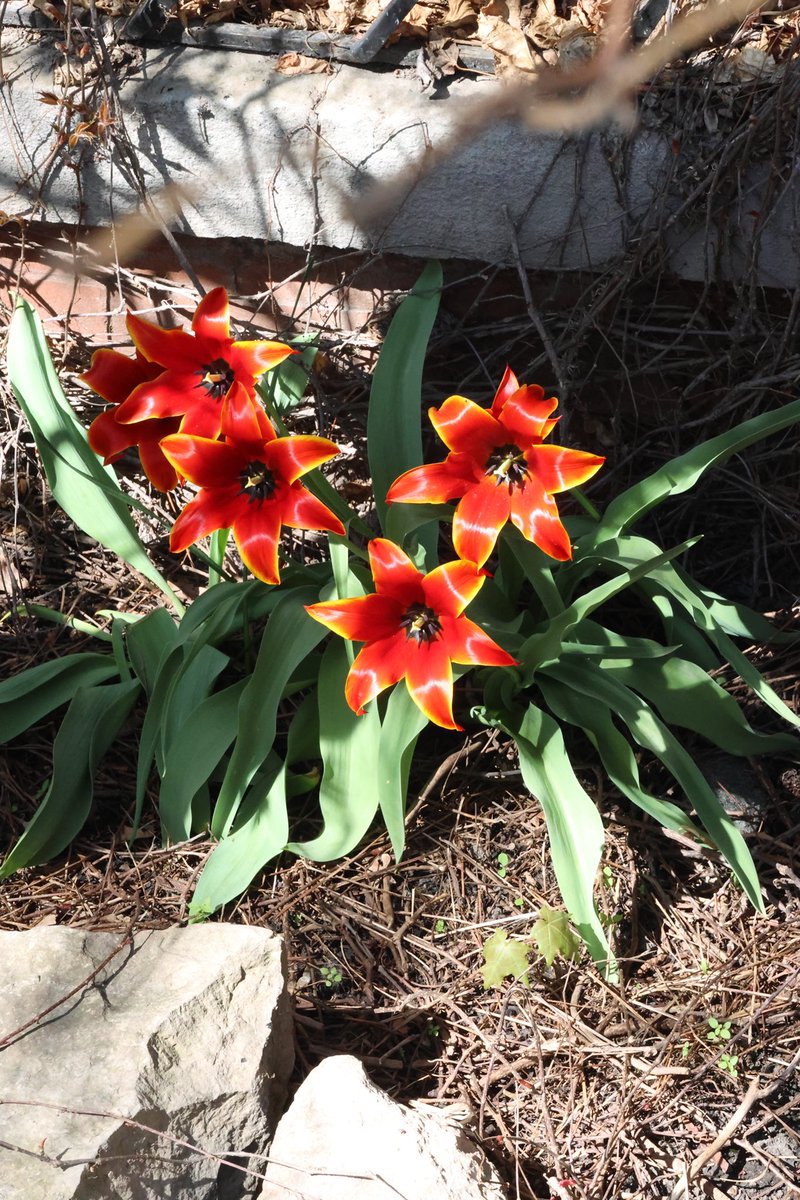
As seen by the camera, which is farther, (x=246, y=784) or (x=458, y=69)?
(x=458, y=69)

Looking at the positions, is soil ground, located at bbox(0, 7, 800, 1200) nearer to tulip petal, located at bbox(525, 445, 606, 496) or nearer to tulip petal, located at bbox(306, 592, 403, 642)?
tulip petal, located at bbox(306, 592, 403, 642)

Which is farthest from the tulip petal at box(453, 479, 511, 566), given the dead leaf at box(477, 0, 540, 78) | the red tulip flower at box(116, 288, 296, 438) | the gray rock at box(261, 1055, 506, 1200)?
the dead leaf at box(477, 0, 540, 78)

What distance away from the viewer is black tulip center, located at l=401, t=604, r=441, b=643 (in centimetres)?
150

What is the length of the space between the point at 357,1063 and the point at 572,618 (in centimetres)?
76

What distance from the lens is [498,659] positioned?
1396 mm

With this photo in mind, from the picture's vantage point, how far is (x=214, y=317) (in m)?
1.53

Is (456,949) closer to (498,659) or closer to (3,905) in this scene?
(498,659)

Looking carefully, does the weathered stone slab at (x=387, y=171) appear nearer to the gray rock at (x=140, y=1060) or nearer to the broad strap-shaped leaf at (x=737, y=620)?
the broad strap-shaped leaf at (x=737, y=620)

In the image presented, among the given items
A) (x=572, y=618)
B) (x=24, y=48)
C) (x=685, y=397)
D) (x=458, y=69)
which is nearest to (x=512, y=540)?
(x=572, y=618)

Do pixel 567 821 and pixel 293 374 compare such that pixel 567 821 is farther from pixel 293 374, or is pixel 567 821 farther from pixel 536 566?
pixel 293 374

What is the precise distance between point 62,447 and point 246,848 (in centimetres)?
88

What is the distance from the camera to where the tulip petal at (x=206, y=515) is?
58.0 inches

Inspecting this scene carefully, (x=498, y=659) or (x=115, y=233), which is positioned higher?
(x=115, y=233)

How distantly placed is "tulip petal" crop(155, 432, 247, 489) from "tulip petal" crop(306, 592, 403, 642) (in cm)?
23
